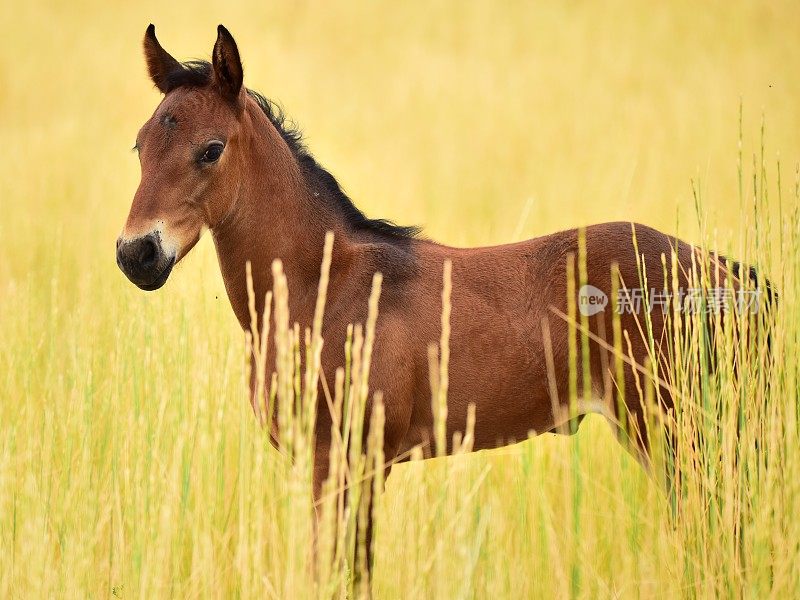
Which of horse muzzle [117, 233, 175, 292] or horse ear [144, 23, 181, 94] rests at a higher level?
horse ear [144, 23, 181, 94]

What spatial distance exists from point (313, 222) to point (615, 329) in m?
1.44

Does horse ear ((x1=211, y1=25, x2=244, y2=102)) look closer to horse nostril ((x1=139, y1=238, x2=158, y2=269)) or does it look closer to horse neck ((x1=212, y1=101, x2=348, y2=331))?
horse neck ((x1=212, y1=101, x2=348, y2=331))

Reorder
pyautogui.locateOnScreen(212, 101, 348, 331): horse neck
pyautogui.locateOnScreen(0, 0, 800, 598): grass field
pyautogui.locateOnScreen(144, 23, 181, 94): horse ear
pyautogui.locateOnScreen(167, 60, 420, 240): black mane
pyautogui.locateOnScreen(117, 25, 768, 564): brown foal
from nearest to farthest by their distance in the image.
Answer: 1. pyautogui.locateOnScreen(0, 0, 800, 598): grass field
2. pyautogui.locateOnScreen(117, 25, 768, 564): brown foal
3. pyautogui.locateOnScreen(212, 101, 348, 331): horse neck
4. pyautogui.locateOnScreen(144, 23, 181, 94): horse ear
5. pyautogui.locateOnScreen(167, 60, 420, 240): black mane

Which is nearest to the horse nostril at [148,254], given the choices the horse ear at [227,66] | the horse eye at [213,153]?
the horse eye at [213,153]

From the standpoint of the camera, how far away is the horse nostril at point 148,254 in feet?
12.8

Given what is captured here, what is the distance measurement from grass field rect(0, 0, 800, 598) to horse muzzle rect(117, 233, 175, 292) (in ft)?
1.01

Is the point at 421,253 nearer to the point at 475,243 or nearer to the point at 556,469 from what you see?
the point at 556,469

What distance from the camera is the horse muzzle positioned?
3.88 meters

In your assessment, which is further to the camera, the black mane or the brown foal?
the black mane

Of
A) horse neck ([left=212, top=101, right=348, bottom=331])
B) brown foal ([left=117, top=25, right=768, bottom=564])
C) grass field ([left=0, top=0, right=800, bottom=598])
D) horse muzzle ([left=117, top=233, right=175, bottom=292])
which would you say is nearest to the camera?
grass field ([left=0, top=0, right=800, bottom=598])

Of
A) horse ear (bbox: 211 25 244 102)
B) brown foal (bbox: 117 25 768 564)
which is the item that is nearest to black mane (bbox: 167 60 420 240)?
brown foal (bbox: 117 25 768 564)
